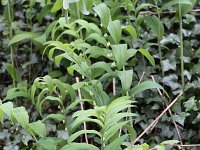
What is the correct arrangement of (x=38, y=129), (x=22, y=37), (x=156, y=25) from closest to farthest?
(x=38, y=129), (x=156, y=25), (x=22, y=37)

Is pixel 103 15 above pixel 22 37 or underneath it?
above

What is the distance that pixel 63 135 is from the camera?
204 centimetres

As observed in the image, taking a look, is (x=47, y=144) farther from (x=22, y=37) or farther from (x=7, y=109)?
(x=22, y=37)

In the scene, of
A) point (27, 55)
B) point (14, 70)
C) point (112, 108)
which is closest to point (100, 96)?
point (112, 108)

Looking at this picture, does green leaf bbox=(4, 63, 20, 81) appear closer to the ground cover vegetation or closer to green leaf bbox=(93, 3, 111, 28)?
the ground cover vegetation

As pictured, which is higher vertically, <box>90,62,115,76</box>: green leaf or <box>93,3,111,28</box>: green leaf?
<box>93,3,111,28</box>: green leaf

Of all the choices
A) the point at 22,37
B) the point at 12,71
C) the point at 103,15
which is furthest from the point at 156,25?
the point at 12,71

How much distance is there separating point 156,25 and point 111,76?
1.63 feet

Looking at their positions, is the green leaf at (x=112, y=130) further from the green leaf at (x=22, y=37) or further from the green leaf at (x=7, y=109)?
the green leaf at (x=22, y=37)

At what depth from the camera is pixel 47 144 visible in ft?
5.25

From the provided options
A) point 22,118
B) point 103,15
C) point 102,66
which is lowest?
point 22,118

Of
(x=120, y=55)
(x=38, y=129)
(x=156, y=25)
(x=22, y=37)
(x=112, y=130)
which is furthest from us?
(x=22, y=37)

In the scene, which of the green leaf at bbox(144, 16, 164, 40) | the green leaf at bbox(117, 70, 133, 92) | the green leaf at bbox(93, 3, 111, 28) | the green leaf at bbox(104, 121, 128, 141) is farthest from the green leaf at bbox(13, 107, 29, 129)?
the green leaf at bbox(144, 16, 164, 40)

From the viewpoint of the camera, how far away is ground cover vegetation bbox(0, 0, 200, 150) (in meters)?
1.72
